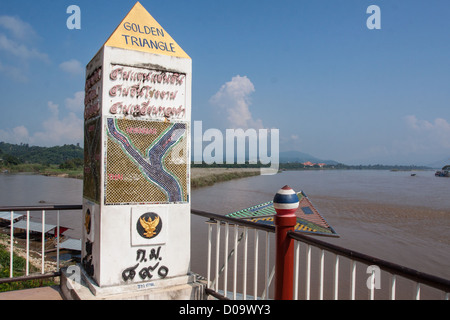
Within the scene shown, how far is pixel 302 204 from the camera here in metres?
5.92

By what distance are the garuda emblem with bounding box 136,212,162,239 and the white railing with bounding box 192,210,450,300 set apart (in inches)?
19.1

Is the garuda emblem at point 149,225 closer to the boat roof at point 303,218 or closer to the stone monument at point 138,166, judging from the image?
the stone monument at point 138,166

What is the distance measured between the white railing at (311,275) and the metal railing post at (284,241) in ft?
0.19

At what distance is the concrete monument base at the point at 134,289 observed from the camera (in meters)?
3.02

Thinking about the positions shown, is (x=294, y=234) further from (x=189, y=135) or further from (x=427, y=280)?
(x=189, y=135)

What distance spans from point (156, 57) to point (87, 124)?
1014 millimetres

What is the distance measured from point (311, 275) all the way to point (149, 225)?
8.05 metres

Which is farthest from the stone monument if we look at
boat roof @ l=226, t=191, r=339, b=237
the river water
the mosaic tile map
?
the river water

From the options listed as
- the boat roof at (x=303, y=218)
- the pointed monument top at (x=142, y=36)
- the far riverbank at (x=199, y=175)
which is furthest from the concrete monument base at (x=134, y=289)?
the far riverbank at (x=199, y=175)

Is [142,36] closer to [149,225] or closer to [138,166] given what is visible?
[138,166]

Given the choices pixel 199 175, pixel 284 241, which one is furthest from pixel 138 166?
pixel 199 175

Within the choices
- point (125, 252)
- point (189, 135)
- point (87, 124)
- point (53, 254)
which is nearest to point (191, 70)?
point (189, 135)

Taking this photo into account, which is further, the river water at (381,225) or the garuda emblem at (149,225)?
the river water at (381,225)
